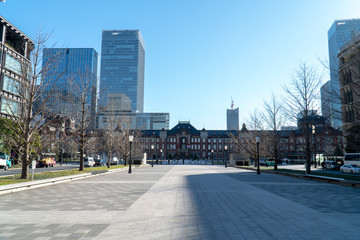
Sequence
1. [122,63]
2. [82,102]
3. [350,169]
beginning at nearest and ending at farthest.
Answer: [82,102] < [350,169] < [122,63]

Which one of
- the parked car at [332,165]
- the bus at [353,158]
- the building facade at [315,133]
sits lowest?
the parked car at [332,165]

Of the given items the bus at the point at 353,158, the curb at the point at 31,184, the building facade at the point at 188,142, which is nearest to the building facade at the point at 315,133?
the bus at the point at 353,158

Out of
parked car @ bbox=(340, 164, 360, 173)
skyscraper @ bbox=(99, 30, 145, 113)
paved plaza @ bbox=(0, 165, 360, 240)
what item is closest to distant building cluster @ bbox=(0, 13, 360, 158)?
skyscraper @ bbox=(99, 30, 145, 113)

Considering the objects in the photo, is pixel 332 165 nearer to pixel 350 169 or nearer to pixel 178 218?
pixel 350 169

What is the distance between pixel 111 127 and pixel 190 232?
31.2m

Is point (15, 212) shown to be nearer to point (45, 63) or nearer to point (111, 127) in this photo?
point (45, 63)

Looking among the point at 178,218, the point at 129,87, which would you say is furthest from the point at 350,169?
the point at 129,87

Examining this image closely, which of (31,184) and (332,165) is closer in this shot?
(31,184)

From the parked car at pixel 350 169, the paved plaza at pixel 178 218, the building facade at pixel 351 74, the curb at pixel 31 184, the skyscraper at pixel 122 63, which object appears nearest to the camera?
the paved plaza at pixel 178 218

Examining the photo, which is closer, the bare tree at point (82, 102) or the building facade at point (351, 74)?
the building facade at point (351, 74)

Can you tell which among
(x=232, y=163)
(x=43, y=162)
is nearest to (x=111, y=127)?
(x=43, y=162)

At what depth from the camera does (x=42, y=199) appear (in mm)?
10172

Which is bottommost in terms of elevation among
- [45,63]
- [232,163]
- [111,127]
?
[232,163]

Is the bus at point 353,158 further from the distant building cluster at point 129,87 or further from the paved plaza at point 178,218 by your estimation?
the paved plaza at point 178,218
